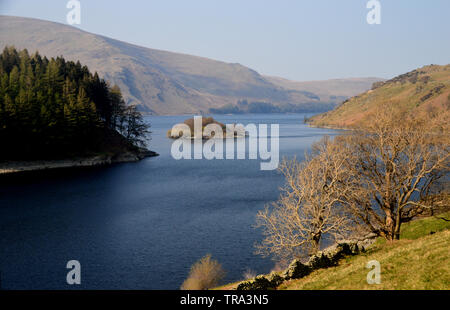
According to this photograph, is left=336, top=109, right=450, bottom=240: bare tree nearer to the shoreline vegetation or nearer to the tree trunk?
the tree trunk

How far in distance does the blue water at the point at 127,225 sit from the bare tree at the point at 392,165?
12.9 metres

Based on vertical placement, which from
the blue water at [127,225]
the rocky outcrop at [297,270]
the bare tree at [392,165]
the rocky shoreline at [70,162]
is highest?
the bare tree at [392,165]

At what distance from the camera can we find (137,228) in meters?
53.6

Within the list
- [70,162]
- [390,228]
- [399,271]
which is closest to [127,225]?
[390,228]

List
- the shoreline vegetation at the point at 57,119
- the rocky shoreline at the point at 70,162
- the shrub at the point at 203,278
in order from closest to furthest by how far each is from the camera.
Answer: the shrub at the point at 203,278 → the rocky shoreline at the point at 70,162 → the shoreline vegetation at the point at 57,119

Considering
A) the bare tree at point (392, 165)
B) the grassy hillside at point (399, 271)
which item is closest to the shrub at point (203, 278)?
the grassy hillside at point (399, 271)

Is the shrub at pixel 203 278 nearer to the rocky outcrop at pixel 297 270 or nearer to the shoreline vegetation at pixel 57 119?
the rocky outcrop at pixel 297 270

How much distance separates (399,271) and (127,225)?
42708 mm

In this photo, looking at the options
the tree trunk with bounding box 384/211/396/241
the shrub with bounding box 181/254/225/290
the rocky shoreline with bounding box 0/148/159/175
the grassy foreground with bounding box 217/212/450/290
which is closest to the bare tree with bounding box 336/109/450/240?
the tree trunk with bounding box 384/211/396/241

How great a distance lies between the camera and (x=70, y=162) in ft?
337

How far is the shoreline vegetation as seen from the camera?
309 feet

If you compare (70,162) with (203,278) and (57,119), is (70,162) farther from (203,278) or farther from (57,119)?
(203,278)

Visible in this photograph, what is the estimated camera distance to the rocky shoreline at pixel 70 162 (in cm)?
9206
